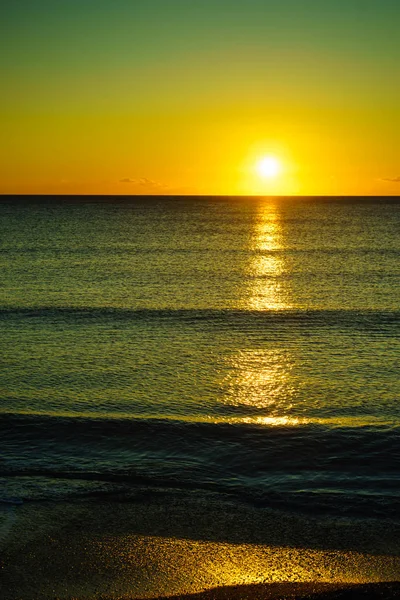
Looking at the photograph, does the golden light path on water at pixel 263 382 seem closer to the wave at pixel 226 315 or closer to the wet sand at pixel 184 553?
the wave at pixel 226 315

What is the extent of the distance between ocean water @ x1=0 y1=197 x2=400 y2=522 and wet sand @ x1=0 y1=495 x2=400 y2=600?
749 mm

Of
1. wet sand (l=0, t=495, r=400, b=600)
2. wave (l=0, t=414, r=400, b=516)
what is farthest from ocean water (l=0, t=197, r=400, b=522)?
wet sand (l=0, t=495, r=400, b=600)

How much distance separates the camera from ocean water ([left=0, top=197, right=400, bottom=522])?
13.3 meters

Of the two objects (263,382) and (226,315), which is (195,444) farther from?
(226,315)

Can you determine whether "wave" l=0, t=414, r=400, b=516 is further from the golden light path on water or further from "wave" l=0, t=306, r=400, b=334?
"wave" l=0, t=306, r=400, b=334

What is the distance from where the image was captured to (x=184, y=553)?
10.2 meters

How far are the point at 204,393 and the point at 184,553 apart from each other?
914cm

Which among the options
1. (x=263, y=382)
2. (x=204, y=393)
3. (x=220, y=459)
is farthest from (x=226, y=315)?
(x=220, y=459)

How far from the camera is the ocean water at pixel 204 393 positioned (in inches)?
522

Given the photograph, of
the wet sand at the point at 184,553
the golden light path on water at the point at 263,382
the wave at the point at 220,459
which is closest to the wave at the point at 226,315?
the golden light path on water at the point at 263,382

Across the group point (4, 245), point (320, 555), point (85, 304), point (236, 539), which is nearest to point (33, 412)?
point (236, 539)

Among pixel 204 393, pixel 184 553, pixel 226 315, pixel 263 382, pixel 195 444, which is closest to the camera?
pixel 184 553

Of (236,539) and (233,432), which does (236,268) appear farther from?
(236,539)

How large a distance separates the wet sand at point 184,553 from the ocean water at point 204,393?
75cm
